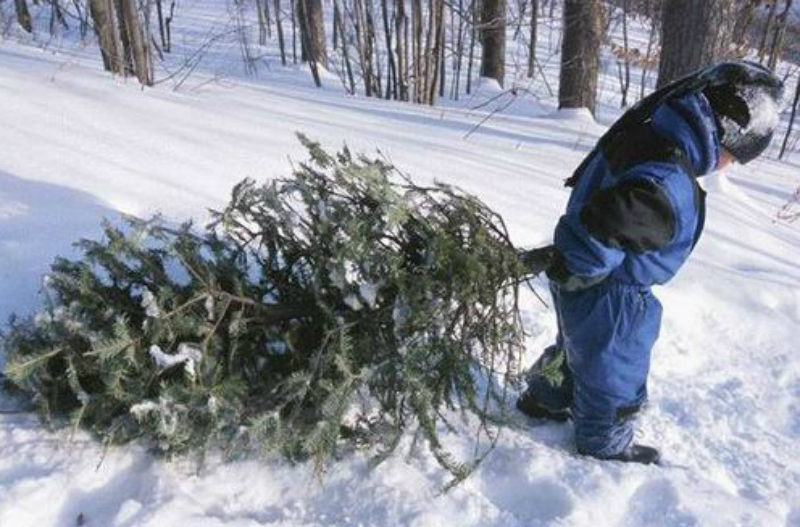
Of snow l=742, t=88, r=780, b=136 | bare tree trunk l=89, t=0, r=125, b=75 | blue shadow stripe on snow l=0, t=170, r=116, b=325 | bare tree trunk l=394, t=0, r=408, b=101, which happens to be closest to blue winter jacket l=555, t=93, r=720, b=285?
snow l=742, t=88, r=780, b=136

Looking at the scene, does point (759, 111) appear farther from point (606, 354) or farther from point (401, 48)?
point (401, 48)

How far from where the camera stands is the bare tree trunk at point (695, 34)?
620 cm

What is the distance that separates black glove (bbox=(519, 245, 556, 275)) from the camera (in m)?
2.50

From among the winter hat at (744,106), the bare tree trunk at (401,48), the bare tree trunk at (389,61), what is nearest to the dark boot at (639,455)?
the winter hat at (744,106)

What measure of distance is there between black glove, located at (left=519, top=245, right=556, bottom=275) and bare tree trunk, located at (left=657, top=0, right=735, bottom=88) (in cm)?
445

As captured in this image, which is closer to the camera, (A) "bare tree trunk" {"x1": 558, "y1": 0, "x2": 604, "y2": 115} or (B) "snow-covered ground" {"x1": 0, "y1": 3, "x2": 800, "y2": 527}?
(B) "snow-covered ground" {"x1": 0, "y1": 3, "x2": 800, "y2": 527}

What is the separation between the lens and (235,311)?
2355 mm

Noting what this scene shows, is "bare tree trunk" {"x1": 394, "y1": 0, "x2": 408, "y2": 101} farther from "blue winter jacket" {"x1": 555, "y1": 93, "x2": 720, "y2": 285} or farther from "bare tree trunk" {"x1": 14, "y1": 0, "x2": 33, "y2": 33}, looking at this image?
"bare tree trunk" {"x1": 14, "y1": 0, "x2": 33, "y2": 33}

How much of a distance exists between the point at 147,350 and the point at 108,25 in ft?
21.5

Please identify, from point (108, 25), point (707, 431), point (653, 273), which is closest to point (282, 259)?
point (653, 273)

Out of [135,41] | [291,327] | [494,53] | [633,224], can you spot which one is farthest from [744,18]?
[291,327]

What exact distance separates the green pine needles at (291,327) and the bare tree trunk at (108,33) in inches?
231

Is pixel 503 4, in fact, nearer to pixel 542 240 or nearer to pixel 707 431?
pixel 542 240

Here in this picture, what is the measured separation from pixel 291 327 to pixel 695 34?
511 cm
